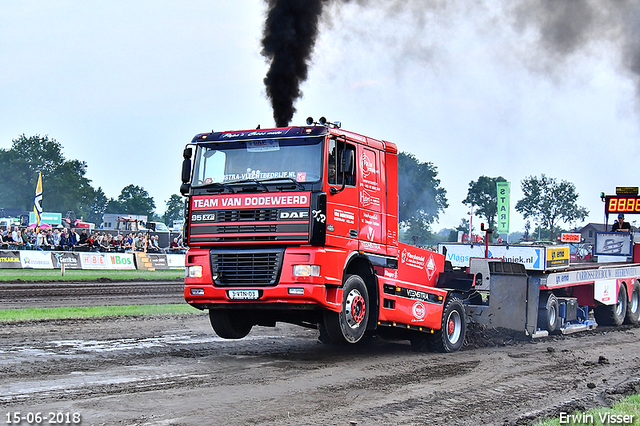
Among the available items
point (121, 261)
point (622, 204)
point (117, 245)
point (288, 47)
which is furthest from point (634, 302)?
point (117, 245)

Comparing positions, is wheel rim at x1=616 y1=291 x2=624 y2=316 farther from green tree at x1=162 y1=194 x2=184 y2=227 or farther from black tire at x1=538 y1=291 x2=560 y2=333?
green tree at x1=162 y1=194 x2=184 y2=227

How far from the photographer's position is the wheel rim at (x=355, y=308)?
1066 cm

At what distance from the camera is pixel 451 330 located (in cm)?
1298

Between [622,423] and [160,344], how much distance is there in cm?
785

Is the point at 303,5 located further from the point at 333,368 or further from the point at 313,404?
the point at 313,404

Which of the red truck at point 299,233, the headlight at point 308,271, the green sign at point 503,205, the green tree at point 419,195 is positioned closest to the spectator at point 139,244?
the green tree at point 419,195

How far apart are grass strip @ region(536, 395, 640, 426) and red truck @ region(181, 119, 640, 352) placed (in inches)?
151

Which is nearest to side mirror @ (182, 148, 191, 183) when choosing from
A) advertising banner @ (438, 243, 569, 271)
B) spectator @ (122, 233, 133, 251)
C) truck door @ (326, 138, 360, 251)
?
truck door @ (326, 138, 360, 251)

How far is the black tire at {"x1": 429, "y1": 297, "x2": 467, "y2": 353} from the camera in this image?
12555mm

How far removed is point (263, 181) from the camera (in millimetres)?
10477

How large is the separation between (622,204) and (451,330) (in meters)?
11.3

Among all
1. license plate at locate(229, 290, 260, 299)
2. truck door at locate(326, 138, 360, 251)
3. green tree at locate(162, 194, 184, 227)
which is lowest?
license plate at locate(229, 290, 260, 299)

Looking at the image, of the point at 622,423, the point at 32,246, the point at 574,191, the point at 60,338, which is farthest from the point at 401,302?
the point at 574,191

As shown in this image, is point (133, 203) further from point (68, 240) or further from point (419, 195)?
point (419, 195)
